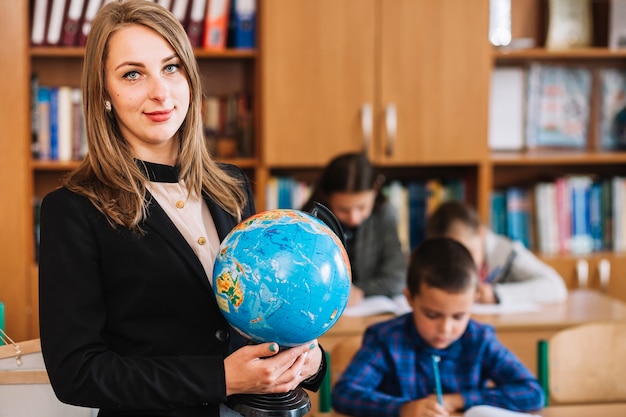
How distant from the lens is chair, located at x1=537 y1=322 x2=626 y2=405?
8.38 feet

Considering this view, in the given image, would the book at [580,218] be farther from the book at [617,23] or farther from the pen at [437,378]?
the pen at [437,378]

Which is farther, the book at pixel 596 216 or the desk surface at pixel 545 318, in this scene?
the book at pixel 596 216

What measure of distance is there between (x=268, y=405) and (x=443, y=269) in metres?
1.06

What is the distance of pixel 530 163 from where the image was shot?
4301mm

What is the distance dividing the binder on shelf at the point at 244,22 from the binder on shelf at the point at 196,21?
0.47 ft

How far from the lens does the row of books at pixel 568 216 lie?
158 inches

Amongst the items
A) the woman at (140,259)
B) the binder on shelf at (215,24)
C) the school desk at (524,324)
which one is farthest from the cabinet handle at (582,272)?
the woman at (140,259)

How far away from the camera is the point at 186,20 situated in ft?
12.4

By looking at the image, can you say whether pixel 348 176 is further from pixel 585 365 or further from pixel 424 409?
pixel 424 409

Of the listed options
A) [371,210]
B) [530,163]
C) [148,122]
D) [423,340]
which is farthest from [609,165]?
[148,122]

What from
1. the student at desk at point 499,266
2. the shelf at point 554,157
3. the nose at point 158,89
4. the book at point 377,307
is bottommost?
the book at point 377,307

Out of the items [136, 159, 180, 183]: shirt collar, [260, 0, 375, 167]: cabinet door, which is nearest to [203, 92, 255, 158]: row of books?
[260, 0, 375, 167]: cabinet door

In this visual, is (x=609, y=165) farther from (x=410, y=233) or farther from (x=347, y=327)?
(x=347, y=327)

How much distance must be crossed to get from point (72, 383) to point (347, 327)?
1.66 meters
